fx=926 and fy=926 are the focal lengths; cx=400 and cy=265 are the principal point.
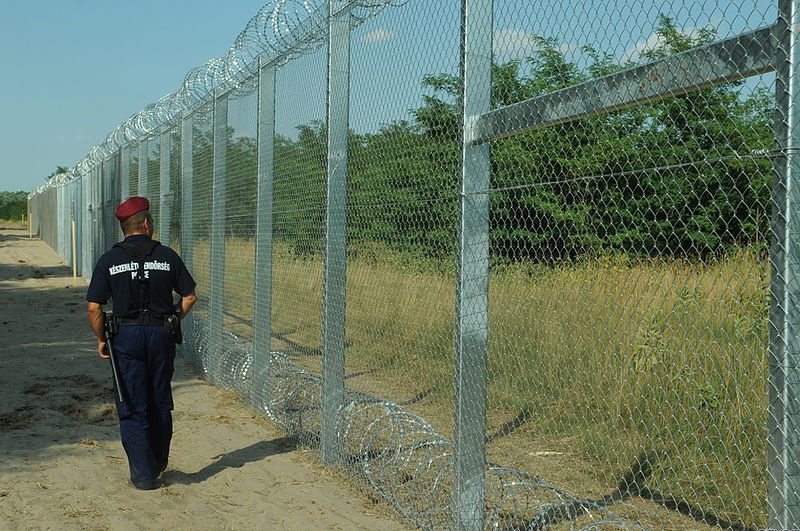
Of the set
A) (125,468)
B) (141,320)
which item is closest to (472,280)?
(141,320)

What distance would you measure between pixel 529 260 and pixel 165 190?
850cm

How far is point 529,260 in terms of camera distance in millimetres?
4098

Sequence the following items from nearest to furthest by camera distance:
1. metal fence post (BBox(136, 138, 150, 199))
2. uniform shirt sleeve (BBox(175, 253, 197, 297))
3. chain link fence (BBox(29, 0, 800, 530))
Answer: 1. chain link fence (BBox(29, 0, 800, 530))
2. uniform shirt sleeve (BBox(175, 253, 197, 297))
3. metal fence post (BBox(136, 138, 150, 199))

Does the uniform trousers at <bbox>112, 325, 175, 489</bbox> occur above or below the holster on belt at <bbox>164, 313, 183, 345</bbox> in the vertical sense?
below

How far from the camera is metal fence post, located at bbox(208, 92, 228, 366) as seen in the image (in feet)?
30.0

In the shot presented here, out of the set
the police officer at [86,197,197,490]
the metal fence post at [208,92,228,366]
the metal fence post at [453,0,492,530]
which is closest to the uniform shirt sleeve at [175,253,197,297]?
the police officer at [86,197,197,490]

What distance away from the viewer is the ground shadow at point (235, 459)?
6.13 m

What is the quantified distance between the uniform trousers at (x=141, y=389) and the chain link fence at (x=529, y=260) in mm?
1070

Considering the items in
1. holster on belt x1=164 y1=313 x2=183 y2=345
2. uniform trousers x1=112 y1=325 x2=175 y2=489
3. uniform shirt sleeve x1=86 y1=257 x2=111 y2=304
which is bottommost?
uniform trousers x1=112 y1=325 x2=175 y2=489

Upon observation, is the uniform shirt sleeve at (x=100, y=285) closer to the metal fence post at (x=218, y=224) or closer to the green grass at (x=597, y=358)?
the green grass at (x=597, y=358)

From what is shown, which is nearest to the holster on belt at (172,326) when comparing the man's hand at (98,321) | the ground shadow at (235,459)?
the man's hand at (98,321)

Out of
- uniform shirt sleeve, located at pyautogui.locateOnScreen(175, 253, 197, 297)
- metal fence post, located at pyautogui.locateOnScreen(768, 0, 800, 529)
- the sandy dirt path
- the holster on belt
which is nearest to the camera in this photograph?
metal fence post, located at pyautogui.locateOnScreen(768, 0, 800, 529)

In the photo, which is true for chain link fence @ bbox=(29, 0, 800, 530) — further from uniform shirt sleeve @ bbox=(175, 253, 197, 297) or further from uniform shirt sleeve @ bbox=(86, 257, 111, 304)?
uniform shirt sleeve @ bbox=(86, 257, 111, 304)

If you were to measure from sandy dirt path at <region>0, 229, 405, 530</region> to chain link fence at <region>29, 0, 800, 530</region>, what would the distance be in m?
0.28
